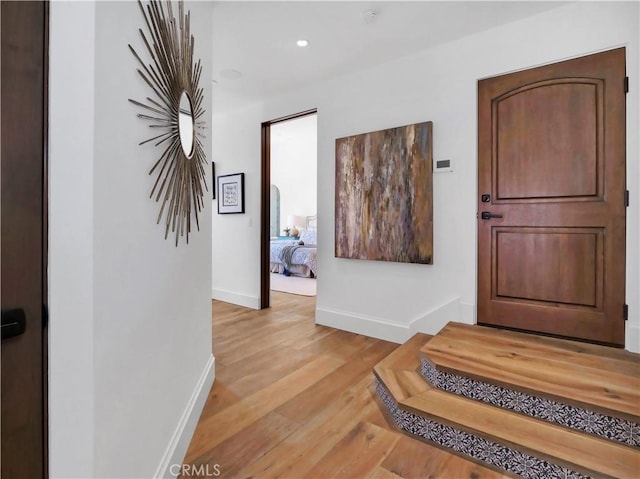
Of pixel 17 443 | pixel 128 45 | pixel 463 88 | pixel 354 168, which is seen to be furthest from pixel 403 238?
pixel 17 443

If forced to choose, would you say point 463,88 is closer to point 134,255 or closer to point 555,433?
point 555,433

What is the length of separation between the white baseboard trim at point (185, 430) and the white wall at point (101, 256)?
0.28ft

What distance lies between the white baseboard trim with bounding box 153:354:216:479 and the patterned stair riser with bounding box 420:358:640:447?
52.1 inches

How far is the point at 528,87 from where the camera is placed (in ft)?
7.70

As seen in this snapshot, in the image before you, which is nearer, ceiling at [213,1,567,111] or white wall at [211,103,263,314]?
ceiling at [213,1,567,111]

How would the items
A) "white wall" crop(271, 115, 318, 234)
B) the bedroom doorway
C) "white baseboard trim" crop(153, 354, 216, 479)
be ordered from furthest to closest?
1. "white wall" crop(271, 115, 318, 234)
2. the bedroom doorway
3. "white baseboard trim" crop(153, 354, 216, 479)

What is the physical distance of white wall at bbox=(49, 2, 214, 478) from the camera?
30.6 inches

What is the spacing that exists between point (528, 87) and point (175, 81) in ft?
7.72

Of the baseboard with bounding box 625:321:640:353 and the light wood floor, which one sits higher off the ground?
the baseboard with bounding box 625:321:640:353

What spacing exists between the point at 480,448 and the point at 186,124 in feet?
6.66

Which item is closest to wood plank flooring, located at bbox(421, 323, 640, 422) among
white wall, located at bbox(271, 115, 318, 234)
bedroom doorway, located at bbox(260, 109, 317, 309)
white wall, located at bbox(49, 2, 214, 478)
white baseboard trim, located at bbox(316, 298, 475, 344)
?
white baseboard trim, located at bbox(316, 298, 475, 344)

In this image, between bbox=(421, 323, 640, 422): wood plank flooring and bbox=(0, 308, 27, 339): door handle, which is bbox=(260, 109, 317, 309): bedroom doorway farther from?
bbox=(0, 308, 27, 339): door handle

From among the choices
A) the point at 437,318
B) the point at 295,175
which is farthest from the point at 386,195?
the point at 295,175

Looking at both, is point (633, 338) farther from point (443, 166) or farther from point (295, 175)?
point (295, 175)
